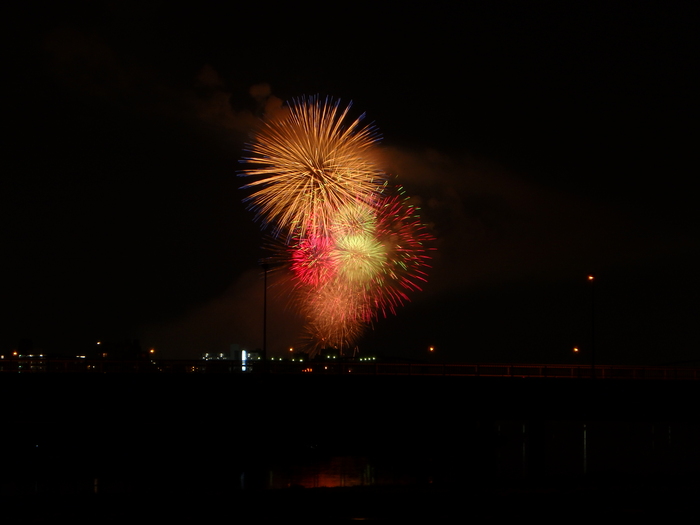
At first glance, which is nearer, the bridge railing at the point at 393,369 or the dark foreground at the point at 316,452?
the dark foreground at the point at 316,452

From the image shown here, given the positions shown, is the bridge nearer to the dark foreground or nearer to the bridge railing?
the bridge railing

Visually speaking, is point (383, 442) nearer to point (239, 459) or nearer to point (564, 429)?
point (239, 459)

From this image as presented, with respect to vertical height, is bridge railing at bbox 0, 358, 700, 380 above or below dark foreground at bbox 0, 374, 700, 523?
above

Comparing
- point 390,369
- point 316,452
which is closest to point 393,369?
point 390,369

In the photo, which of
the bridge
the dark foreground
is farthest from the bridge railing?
the dark foreground

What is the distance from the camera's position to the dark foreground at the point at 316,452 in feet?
82.0

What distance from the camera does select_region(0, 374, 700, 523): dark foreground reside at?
2500 centimetres

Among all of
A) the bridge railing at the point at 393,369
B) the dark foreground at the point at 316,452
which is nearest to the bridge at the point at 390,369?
the bridge railing at the point at 393,369

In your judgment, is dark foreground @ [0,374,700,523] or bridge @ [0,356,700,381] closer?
dark foreground @ [0,374,700,523]

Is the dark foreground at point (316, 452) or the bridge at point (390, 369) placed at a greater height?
the bridge at point (390, 369)

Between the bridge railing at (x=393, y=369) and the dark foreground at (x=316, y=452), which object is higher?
the bridge railing at (x=393, y=369)

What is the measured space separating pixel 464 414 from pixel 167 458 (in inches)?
788

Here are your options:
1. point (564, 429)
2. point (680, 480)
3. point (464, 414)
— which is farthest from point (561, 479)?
point (564, 429)

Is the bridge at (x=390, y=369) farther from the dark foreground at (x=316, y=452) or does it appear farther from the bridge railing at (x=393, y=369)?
the dark foreground at (x=316, y=452)
